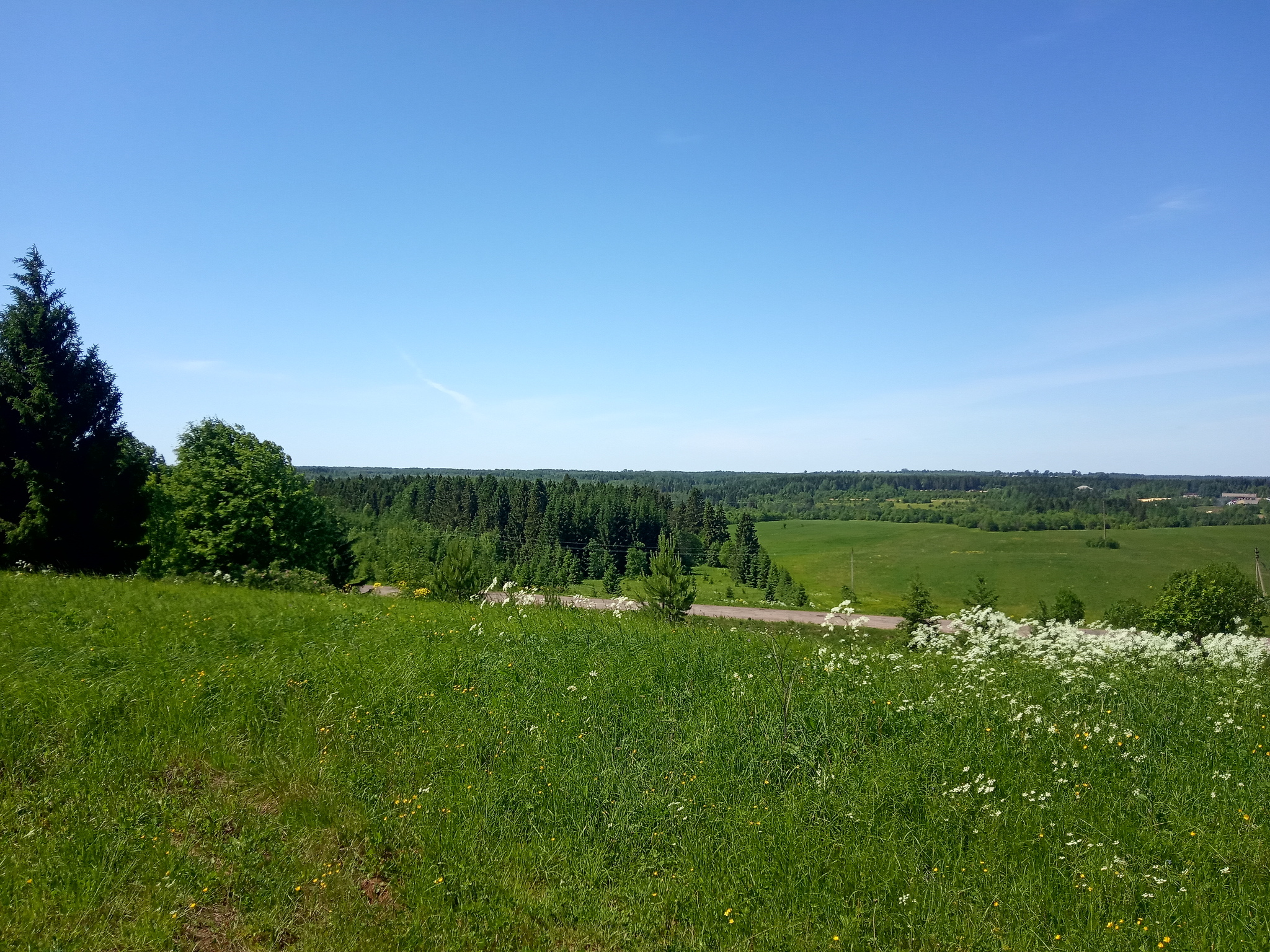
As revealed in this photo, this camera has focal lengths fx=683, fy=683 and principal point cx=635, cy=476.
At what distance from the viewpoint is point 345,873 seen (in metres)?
4.39

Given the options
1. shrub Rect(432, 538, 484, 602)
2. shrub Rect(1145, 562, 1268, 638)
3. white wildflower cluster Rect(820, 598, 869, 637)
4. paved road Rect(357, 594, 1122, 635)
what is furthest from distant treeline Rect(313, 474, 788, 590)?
white wildflower cluster Rect(820, 598, 869, 637)

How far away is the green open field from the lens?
85562 mm

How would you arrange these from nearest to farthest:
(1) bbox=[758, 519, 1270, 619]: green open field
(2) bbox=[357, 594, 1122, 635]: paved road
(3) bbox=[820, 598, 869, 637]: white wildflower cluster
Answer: (3) bbox=[820, 598, 869, 637]: white wildflower cluster < (2) bbox=[357, 594, 1122, 635]: paved road < (1) bbox=[758, 519, 1270, 619]: green open field

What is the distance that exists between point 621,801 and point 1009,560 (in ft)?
380

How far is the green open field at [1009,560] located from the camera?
8556 centimetres

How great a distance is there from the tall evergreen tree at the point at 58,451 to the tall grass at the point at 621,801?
55.6ft

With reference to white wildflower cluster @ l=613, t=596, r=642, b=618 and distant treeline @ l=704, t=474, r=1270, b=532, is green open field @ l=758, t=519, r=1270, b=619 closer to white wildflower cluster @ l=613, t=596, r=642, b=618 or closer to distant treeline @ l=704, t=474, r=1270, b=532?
distant treeline @ l=704, t=474, r=1270, b=532

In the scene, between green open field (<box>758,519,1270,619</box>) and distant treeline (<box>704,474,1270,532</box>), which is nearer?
green open field (<box>758,519,1270,619</box>)

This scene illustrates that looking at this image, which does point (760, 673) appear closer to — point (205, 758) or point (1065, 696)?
point (1065, 696)

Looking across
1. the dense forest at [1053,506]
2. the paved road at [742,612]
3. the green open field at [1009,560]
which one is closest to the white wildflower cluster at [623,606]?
the paved road at [742,612]

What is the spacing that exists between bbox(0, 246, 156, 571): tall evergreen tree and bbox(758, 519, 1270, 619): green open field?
57321mm

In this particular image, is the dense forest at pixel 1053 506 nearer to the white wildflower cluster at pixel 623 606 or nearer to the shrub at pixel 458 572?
the shrub at pixel 458 572

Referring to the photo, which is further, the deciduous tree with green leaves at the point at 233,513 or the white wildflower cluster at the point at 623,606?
the deciduous tree with green leaves at the point at 233,513

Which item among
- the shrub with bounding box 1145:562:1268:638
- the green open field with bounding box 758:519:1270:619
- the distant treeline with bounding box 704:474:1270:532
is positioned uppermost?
the distant treeline with bounding box 704:474:1270:532
